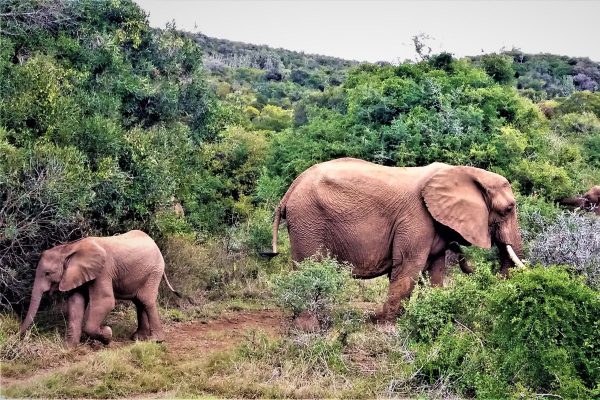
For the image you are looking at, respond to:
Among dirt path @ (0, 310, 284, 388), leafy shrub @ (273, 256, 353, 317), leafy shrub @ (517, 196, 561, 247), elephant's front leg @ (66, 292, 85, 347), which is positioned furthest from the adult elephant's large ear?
elephant's front leg @ (66, 292, 85, 347)

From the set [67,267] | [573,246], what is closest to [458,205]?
[573,246]

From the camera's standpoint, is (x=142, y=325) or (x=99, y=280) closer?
(x=99, y=280)

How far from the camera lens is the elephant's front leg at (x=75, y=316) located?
1049cm

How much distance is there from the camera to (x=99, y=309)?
10.8 metres

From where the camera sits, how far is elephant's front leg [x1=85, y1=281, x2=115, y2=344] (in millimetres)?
10609

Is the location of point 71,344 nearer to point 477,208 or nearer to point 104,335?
point 104,335

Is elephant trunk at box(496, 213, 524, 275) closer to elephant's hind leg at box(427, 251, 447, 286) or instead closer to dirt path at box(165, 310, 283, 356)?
elephant's hind leg at box(427, 251, 447, 286)

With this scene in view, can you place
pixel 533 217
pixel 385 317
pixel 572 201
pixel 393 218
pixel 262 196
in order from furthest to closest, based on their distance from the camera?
pixel 262 196
pixel 572 201
pixel 533 217
pixel 393 218
pixel 385 317

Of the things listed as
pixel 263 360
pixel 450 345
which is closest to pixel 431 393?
pixel 450 345

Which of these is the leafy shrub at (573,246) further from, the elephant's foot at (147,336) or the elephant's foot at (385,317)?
the elephant's foot at (147,336)

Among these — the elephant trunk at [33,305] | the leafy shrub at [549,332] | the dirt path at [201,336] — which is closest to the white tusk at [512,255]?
the leafy shrub at [549,332]

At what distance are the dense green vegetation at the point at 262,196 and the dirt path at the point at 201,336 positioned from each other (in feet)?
1.68

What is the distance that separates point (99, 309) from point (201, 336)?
160 centimetres

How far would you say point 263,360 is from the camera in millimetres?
9211
